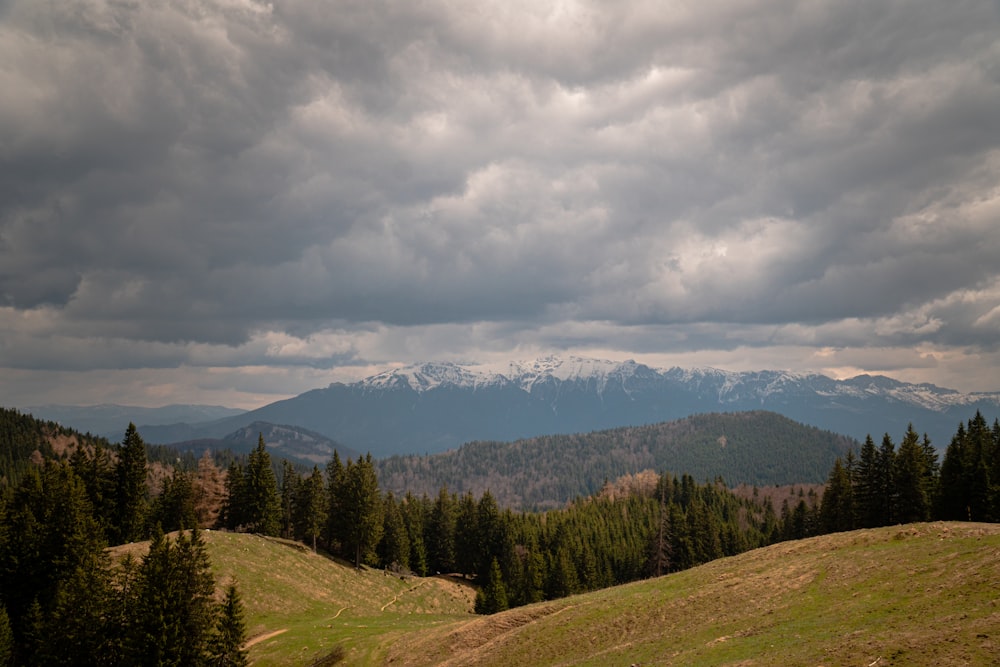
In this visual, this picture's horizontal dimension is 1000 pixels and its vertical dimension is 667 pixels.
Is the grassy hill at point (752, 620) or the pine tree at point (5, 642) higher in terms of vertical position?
the grassy hill at point (752, 620)

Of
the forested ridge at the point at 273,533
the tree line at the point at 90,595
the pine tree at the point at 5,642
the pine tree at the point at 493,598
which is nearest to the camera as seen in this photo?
the tree line at the point at 90,595

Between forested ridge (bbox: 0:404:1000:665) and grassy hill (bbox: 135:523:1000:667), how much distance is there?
1244 cm

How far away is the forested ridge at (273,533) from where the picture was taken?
4528 centimetres

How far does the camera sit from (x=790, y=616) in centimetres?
3403

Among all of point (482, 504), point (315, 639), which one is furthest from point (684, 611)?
point (482, 504)

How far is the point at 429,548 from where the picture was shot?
118m

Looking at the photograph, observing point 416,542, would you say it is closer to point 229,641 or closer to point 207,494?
point 207,494

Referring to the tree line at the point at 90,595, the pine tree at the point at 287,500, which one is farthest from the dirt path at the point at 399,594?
the tree line at the point at 90,595

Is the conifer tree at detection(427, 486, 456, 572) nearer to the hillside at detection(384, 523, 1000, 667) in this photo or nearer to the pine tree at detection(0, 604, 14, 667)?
the hillside at detection(384, 523, 1000, 667)

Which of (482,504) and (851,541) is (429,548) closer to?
(482,504)

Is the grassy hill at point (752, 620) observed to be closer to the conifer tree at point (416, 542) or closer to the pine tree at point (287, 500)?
the pine tree at point (287, 500)

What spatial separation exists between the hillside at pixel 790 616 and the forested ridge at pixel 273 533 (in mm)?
19475

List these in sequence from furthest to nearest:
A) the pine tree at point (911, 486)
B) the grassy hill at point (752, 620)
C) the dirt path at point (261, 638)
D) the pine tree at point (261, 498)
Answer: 1. the pine tree at point (261, 498)
2. the pine tree at point (911, 486)
3. the dirt path at point (261, 638)
4. the grassy hill at point (752, 620)

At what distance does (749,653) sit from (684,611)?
12.4 metres
